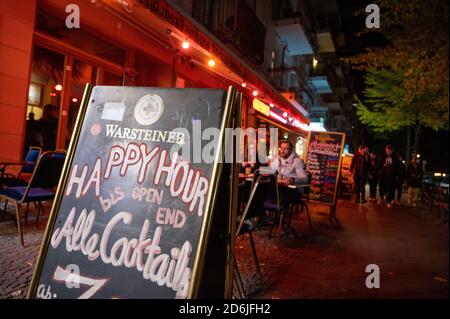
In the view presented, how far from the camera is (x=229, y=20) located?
34.5 ft

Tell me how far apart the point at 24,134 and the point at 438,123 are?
43.0 ft

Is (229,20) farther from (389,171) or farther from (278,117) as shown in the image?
(389,171)

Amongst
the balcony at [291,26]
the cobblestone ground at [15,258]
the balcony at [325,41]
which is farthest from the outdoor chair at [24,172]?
the balcony at [325,41]

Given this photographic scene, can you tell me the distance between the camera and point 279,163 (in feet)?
21.4

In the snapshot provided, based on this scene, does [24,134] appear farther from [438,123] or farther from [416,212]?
[438,123]

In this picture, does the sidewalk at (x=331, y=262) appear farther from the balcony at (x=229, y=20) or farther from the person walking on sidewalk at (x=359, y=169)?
the balcony at (x=229, y=20)

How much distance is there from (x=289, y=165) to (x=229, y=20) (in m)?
6.47

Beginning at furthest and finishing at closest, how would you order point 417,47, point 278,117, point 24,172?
point 278,117 < point 417,47 < point 24,172

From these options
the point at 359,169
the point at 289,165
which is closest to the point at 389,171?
the point at 359,169

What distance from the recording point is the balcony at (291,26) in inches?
598

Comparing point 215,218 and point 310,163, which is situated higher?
point 310,163

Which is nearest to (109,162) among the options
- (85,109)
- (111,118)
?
(111,118)

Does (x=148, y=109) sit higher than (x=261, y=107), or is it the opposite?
(x=261, y=107)

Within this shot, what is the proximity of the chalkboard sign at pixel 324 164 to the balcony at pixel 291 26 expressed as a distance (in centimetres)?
952
